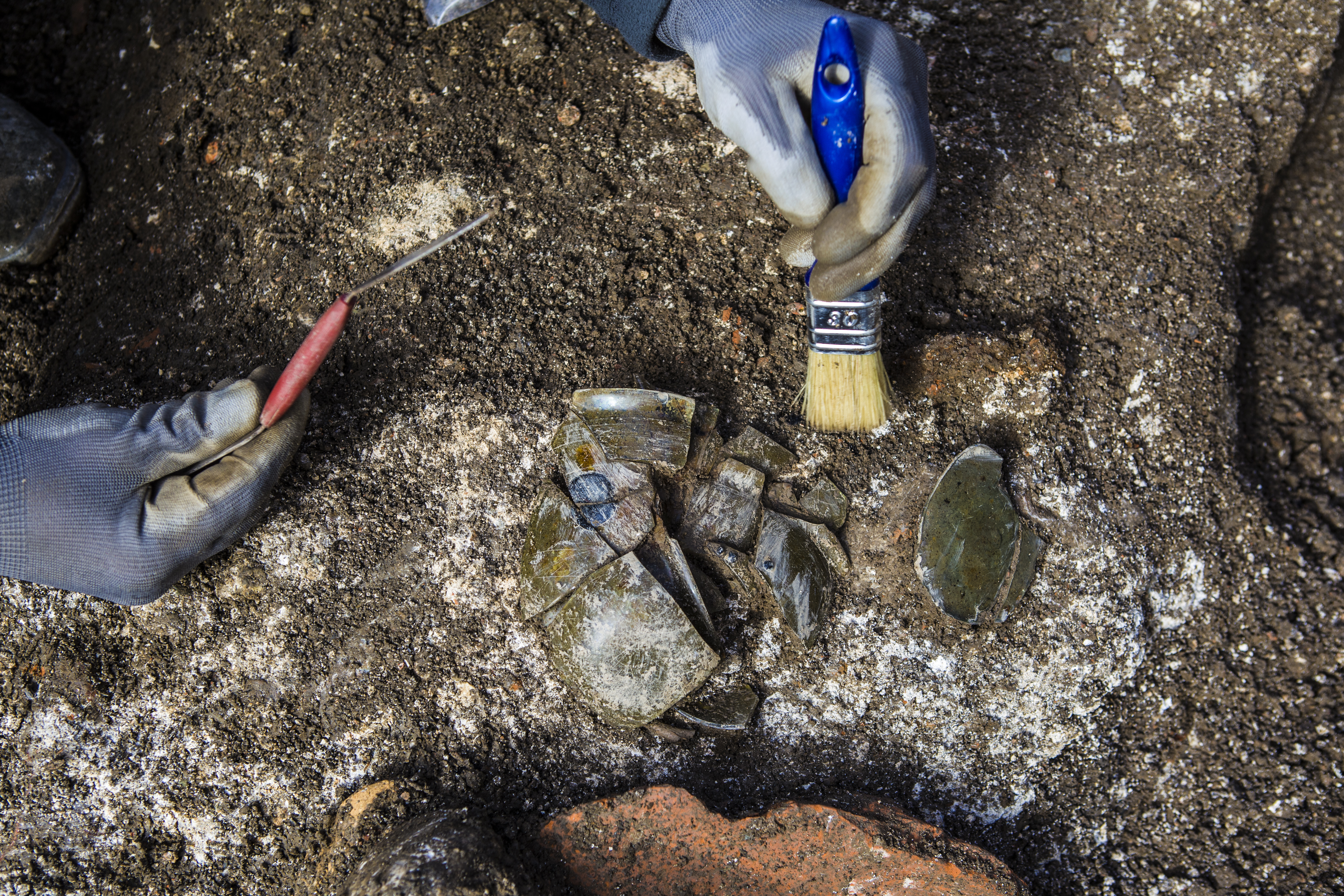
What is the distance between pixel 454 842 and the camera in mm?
1563

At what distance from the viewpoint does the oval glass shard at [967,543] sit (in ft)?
5.87

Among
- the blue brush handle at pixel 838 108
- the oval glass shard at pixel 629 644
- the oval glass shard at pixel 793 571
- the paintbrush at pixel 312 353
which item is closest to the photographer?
the blue brush handle at pixel 838 108

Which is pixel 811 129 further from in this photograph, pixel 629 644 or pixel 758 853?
pixel 758 853

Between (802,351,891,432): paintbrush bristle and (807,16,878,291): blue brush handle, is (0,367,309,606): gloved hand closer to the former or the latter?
(802,351,891,432): paintbrush bristle

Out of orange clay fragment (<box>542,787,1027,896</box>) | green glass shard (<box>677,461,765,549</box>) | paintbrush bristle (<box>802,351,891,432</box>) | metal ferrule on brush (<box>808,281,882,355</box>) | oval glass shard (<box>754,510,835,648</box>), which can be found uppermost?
metal ferrule on brush (<box>808,281,882,355</box>)

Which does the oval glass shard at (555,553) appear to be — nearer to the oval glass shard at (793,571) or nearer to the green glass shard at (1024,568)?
the oval glass shard at (793,571)

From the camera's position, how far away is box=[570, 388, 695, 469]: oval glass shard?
68.2 inches

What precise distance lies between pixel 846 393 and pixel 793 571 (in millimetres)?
426

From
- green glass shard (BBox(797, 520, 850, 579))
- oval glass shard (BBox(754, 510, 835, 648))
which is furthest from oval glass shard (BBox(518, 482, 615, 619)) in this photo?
green glass shard (BBox(797, 520, 850, 579))

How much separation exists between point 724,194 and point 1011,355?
2.73ft

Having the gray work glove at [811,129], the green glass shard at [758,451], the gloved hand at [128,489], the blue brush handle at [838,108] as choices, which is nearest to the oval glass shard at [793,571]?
the green glass shard at [758,451]

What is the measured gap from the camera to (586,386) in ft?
6.20

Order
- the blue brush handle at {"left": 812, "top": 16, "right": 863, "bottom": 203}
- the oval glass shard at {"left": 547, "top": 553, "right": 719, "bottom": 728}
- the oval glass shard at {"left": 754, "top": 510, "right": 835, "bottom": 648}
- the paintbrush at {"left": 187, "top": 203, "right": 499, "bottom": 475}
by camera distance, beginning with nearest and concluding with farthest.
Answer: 1. the blue brush handle at {"left": 812, "top": 16, "right": 863, "bottom": 203}
2. the paintbrush at {"left": 187, "top": 203, "right": 499, "bottom": 475}
3. the oval glass shard at {"left": 547, "top": 553, "right": 719, "bottom": 728}
4. the oval glass shard at {"left": 754, "top": 510, "right": 835, "bottom": 648}

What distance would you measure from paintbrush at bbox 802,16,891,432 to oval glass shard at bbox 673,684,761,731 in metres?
0.65
